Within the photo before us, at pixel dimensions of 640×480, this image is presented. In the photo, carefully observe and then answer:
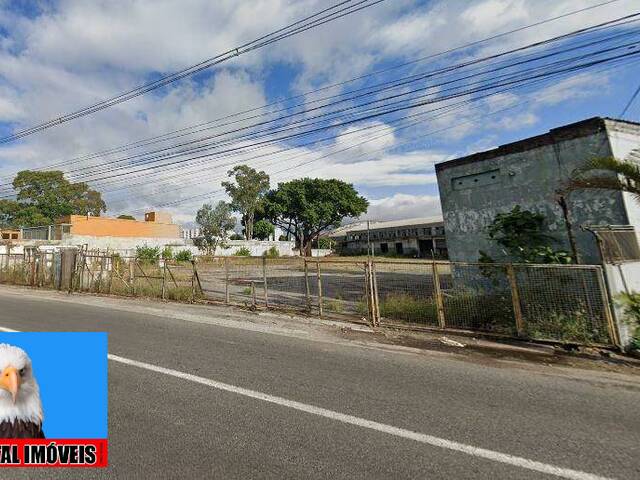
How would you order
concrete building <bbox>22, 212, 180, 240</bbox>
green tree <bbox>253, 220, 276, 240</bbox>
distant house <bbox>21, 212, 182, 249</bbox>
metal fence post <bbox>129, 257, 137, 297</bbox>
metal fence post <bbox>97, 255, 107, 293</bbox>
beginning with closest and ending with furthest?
metal fence post <bbox>129, 257, 137, 297</bbox> → metal fence post <bbox>97, 255, 107, 293</bbox> → concrete building <bbox>22, 212, 180, 240</bbox> → distant house <bbox>21, 212, 182, 249</bbox> → green tree <bbox>253, 220, 276, 240</bbox>

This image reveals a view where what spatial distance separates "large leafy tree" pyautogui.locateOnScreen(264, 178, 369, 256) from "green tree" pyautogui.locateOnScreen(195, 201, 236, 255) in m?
9.15

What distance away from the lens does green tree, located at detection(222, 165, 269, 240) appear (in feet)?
185

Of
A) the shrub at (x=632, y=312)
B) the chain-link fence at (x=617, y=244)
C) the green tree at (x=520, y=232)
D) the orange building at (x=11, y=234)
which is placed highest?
the orange building at (x=11, y=234)

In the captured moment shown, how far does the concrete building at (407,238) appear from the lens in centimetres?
5488

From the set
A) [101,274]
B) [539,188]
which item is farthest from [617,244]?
[101,274]

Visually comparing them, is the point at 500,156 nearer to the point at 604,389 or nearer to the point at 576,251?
the point at 576,251

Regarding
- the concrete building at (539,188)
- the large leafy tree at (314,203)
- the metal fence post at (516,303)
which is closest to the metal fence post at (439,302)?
the metal fence post at (516,303)

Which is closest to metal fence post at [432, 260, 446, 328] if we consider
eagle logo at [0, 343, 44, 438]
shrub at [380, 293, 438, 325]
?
shrub at [380, 293, 438, 325]

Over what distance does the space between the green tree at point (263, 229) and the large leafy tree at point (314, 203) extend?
1709 mm

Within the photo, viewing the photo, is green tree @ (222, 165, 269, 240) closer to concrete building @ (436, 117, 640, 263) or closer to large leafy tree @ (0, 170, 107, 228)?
large leafy tree @ (0, 170, 107, 228)

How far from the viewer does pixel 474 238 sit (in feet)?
36.6

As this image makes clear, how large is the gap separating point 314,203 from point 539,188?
2009 inches

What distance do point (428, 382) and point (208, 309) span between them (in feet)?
27.4

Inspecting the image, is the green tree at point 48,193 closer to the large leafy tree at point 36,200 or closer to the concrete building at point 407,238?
the large leafy tree at point 36,200
